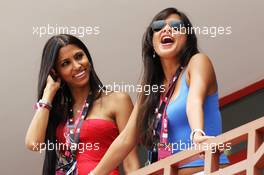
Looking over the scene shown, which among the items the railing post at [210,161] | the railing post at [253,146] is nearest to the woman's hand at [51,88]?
the railing post at [210,161]

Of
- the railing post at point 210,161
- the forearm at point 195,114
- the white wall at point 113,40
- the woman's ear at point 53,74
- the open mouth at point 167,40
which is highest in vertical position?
the white wall at point 113,40

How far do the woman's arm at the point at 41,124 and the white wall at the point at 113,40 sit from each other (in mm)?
877

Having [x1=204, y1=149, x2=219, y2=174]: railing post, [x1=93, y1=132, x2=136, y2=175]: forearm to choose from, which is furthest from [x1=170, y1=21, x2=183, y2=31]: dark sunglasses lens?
[x1=204, y1=149, x2=219, y2=174]: railing post

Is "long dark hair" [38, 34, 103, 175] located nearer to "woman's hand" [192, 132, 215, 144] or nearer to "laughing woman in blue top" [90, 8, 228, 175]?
"laughing woman in blue top" [90, 8, 228, 175]

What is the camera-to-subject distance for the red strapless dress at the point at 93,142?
3309 mm

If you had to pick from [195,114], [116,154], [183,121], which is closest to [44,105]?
[116,154]

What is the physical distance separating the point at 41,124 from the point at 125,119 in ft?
1.00

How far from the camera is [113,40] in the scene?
178 inches

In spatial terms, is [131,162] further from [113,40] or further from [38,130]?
[113,40]

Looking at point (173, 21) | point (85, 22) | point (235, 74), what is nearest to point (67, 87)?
point (173, 21)

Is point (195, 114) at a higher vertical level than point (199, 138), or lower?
higher

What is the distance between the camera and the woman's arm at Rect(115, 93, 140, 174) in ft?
11.1

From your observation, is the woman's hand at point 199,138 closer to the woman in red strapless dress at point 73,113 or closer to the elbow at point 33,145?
the woman in red strapless dress at point 73,113

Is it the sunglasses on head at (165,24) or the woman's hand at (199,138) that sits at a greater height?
the sunglasses on head at (165,24)
